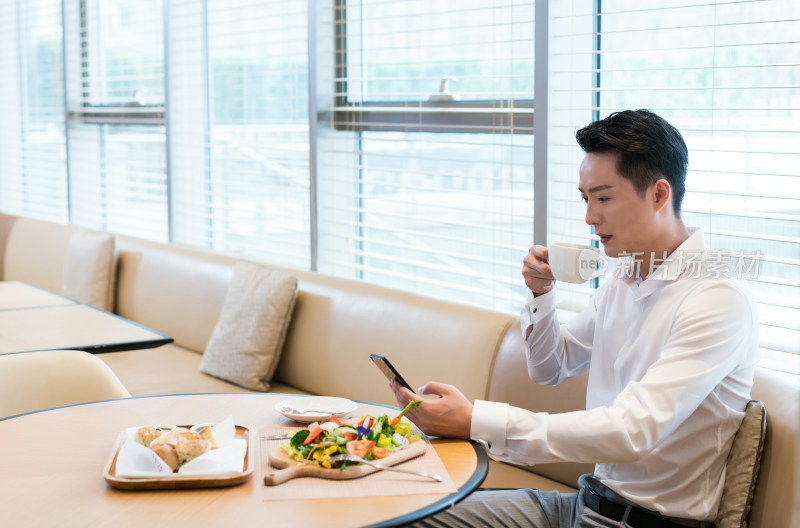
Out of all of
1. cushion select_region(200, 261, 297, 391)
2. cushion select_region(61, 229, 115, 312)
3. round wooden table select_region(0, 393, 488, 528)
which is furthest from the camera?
cushion select_region(61, 229, 115, 312)

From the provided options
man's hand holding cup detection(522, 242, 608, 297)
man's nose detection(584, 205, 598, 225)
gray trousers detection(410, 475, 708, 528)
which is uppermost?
man's nose detection(584, 205, 598, 225)

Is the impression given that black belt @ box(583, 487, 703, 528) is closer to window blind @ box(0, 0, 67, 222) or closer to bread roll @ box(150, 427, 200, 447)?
bread roll @ box(150, 427, 200, 447)

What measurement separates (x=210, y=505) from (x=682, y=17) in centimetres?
172

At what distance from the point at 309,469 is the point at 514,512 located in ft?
1.85

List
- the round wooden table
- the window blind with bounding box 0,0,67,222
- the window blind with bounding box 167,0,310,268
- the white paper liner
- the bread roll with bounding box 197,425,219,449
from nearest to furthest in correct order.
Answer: the round wooden table
the white paper liner
the bread roll with bounding box 197,425,219,449
the window blind with bounding box 167,0,310,268
the window blind with bounding box 0,0,67,222

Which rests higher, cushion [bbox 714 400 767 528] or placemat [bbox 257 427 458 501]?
placemat [bbox 257 427 458 501]

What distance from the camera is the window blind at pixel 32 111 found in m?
5.75

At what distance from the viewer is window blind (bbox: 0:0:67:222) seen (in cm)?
575

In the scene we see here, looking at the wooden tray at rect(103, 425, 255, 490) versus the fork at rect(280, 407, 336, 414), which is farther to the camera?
the fork at rect(280, 407, 336, 414)

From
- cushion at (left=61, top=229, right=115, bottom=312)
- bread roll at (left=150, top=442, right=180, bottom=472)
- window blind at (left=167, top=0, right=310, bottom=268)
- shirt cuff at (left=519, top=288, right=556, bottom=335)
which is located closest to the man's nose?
shirt cuff at (left=519, top=288, right=556, bottom=335)

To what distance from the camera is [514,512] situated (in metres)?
1.79

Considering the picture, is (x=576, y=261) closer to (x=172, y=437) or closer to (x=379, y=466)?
(x=379, y=466)

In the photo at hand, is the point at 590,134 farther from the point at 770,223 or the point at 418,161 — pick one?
the point at 418,161

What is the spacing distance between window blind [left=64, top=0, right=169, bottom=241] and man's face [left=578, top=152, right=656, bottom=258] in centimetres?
333
